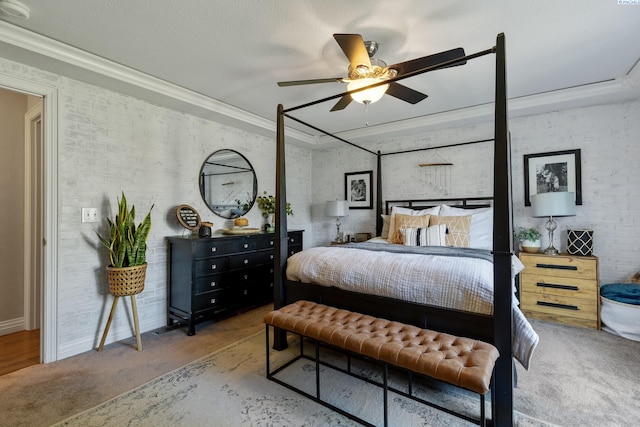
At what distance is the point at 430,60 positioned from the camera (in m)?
1.98

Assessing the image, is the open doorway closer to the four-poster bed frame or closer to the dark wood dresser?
the dark wood dresser

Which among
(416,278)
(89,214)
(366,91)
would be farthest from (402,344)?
(89,214)

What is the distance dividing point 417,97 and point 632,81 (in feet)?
7.16

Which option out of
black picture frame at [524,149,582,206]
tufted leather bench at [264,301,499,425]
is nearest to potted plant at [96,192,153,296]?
tufted leather bench at [264,301,499,425]

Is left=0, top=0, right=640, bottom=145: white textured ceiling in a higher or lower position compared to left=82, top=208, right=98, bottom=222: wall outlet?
higher

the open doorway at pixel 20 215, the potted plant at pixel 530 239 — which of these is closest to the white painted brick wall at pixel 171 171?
the potted plant at pixel 530 239

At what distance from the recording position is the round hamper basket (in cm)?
275

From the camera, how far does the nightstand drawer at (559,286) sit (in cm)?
300

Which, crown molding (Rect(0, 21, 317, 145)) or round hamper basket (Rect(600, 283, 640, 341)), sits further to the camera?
round hamper basket (Rect(600, 283, 640, 341))

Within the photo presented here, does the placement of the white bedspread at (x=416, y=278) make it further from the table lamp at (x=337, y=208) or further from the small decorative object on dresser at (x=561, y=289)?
the table lamp at (x=337, y=208)

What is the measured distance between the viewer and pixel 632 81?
2.76 metres

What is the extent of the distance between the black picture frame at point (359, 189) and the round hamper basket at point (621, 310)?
2.94 m

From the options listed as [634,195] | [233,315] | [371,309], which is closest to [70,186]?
[233,315]

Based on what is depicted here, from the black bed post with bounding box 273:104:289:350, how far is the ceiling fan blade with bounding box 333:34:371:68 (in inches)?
31.8
